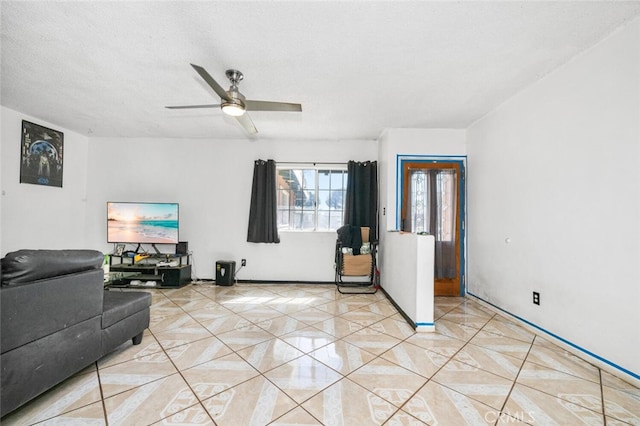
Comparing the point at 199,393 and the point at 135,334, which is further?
the point at 135,334

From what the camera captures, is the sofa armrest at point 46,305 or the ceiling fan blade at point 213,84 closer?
the sofa armrest at point 46,305

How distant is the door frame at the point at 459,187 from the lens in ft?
12.3

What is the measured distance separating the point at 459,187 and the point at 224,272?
387cm

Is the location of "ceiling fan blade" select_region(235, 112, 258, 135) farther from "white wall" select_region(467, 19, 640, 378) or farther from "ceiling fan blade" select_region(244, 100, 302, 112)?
"white wall" select_region(467, 19, 640, 378)

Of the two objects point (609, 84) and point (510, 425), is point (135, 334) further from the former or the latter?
point (609, 84)

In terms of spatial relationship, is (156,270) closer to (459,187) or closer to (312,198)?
(312,198)

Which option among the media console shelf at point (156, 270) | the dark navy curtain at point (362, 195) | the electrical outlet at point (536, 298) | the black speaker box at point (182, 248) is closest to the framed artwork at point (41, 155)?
the media console shelf at point (156, 270)

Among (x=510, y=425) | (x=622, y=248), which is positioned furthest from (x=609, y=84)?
(x=510, y=425)

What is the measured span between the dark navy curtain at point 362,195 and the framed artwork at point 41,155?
455cm

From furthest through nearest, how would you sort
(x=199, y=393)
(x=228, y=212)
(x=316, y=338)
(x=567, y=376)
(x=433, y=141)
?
(x=228, y=212)
(x=433, y=141)
(x=316, y=338)
(x=567, y=376)
(x=199, y=393)

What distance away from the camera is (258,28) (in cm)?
181

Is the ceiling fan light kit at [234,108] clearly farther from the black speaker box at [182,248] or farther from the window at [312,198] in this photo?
the black speaker box at [182,248]

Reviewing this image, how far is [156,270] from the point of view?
4.12m

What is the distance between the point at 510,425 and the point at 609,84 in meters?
2.41
